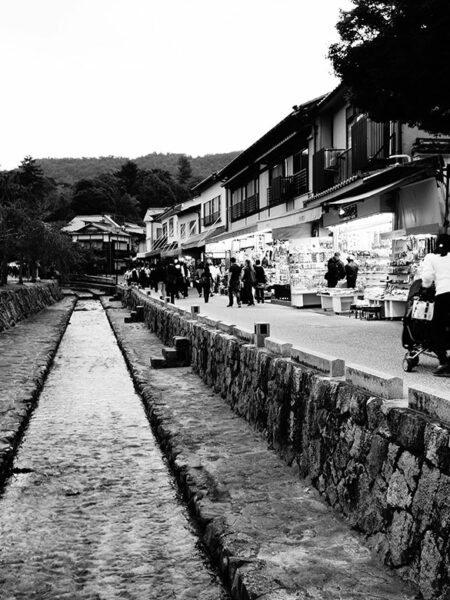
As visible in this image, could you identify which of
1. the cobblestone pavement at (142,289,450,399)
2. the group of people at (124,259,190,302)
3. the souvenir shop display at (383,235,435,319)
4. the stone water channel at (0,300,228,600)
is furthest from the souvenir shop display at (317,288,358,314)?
the stone water channel at (0,300,228,600)

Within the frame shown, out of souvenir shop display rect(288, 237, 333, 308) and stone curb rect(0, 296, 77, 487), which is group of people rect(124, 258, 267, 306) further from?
stone curb rect(0, 296, 77, 487)

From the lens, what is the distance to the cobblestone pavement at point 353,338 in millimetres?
7922

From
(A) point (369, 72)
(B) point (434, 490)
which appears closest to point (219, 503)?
(B) point (434, 490)

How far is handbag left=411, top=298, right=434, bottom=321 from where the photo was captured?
24.9 feet

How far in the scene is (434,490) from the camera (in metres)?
3.64

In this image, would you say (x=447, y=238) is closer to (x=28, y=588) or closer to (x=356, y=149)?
(x=28, y=588)

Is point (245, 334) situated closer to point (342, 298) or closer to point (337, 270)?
point (342, 298)

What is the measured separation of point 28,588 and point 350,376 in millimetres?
2593

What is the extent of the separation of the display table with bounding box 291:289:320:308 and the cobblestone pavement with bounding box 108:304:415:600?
1207cm

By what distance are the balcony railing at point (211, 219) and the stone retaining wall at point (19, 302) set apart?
1122cm

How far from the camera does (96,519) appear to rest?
5707 millimetres

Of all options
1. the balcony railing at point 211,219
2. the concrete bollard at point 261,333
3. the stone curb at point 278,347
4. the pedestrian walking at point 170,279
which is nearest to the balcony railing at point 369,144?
the concrete bollard at point 261,333

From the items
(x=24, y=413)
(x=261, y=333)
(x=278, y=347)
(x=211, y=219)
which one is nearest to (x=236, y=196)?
(x=211, y=219)

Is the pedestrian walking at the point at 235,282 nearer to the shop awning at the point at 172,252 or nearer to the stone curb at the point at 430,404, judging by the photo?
the stone curb at the point at 430,404
